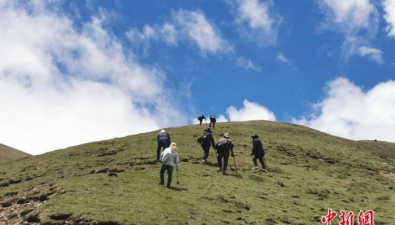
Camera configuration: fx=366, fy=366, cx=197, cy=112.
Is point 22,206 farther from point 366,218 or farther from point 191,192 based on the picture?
point 366,218

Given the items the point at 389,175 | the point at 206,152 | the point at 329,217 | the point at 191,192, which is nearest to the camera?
the point at 329,217

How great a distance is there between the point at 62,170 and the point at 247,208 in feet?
55.1

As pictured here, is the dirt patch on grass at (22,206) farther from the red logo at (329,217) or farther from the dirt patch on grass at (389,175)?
the dirt patch on grass at (389,175)

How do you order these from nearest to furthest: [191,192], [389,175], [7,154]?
[191,192], [389,175], [7,154]

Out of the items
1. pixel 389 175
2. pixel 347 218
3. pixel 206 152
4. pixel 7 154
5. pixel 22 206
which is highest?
pixel 7 154

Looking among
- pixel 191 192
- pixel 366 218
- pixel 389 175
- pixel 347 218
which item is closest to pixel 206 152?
pixel 191 192

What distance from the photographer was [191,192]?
19.5 metres

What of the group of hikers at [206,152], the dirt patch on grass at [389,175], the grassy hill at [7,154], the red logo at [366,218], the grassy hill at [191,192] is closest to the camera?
the grassy hill at [191,192]

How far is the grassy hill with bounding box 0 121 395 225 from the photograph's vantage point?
1511 centimetres

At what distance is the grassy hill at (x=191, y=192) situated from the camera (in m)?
15.1

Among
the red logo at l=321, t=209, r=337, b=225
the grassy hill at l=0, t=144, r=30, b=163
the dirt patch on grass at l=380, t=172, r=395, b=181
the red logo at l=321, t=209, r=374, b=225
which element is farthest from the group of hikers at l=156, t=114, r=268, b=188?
the grassy hill at l=0, t=144, r=30, b=163

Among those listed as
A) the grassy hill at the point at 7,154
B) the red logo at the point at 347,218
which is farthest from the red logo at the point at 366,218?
the grassy hill at the point at 7,154

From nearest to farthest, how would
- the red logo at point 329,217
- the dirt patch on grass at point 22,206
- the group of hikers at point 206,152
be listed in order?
the dirt patch on grass at point 22,206 → the red logo at point 329,217 → the group of hikers at point 206,152

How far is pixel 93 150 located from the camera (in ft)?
133
